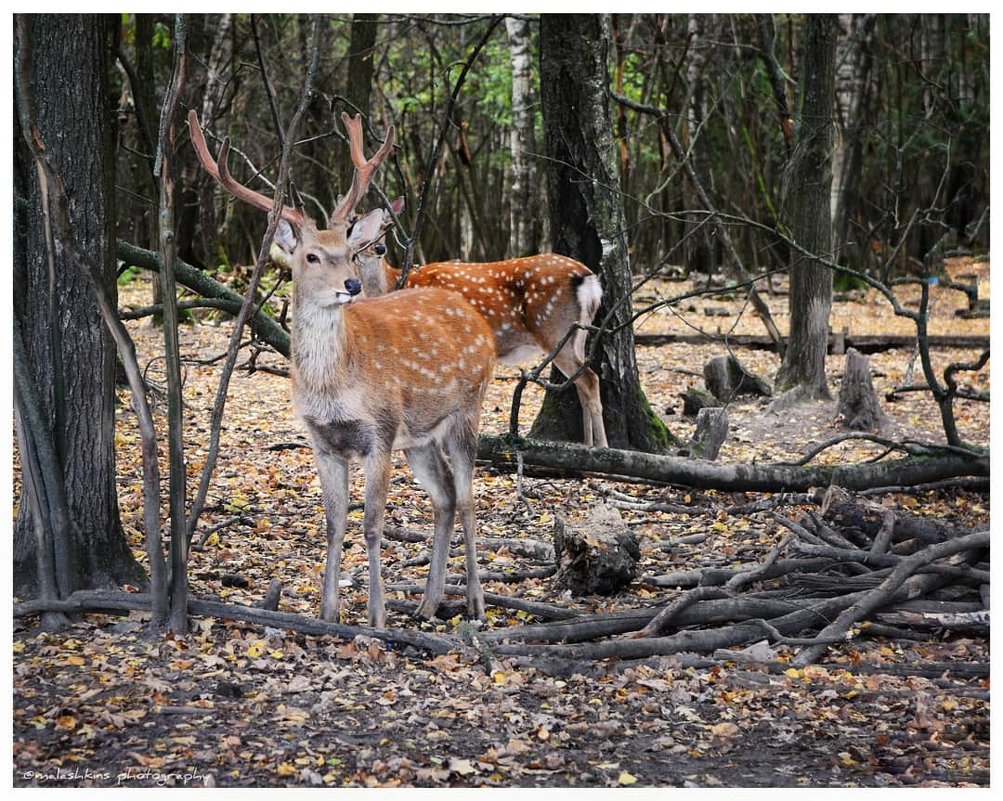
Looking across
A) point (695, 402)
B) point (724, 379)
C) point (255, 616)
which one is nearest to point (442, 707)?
point (255, 616)

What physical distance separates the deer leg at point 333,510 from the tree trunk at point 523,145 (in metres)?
9.55

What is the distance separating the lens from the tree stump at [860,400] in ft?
32.4

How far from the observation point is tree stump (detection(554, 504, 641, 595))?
228 inches

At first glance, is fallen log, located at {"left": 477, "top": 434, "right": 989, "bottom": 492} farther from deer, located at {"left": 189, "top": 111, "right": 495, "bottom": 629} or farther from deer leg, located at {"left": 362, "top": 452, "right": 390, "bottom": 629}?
deer leg, located at {"left": 362, "top": 452, "right": 390, "bottom": 629}

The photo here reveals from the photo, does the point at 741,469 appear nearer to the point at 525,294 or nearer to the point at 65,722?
the point at 525,294

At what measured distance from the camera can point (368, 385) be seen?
5.38 metres

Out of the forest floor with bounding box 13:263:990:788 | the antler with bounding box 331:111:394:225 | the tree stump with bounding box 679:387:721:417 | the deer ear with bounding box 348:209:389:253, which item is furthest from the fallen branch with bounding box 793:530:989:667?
the tree stump with bounding box 679:387:721:417

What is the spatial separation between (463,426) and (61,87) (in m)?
2.25

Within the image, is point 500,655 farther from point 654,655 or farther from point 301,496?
point 301,496

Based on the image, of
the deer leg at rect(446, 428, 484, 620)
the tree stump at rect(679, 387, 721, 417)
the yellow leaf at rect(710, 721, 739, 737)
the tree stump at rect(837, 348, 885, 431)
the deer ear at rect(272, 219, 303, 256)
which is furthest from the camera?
the tree stump at rect(679, 387, 721, 417)

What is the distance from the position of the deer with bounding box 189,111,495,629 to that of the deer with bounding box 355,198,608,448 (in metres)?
3.04

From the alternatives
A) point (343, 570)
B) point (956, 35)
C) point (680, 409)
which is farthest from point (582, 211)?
point (956, 35)

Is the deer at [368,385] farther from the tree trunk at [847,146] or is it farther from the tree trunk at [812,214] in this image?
the tree trunk at [847,146]

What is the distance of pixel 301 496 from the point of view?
7586 millimetres
